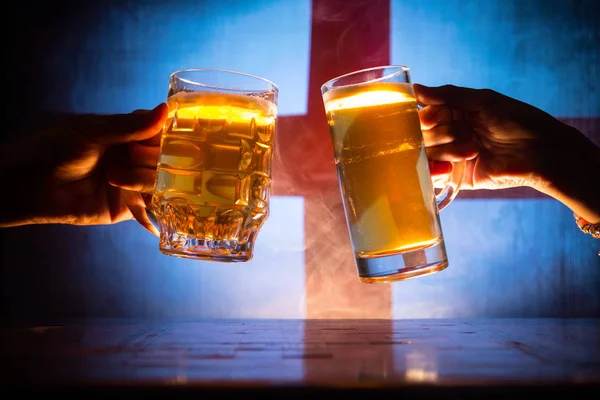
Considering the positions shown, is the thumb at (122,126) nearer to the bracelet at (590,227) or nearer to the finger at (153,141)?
the finger at (153,141)

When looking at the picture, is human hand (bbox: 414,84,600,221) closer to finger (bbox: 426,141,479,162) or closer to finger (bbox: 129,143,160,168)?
finger (bbox: 426,141,479,162)

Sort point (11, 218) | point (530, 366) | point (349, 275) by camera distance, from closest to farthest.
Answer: point (530, 366) → point (11, 218) → point (349, 275)

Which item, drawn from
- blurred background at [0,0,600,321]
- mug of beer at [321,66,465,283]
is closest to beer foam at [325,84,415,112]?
mug of beer at [321,66,465,283]

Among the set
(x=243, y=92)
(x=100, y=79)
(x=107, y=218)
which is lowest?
(x=107, y=218)

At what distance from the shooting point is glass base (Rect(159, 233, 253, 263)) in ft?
3.52

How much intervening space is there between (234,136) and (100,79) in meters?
1.08

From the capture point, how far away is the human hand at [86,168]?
1.27 metres

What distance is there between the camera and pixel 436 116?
1.33m

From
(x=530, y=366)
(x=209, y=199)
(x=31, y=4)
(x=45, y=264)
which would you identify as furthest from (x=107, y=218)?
(x=530, y=366)

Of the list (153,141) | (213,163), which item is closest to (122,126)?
(153,141)

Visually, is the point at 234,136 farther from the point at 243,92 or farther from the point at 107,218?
the point at 107,218

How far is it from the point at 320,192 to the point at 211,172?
Result: 2.60 feet

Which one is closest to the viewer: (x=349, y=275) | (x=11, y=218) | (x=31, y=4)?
(x=11, y=218)

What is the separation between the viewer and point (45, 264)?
1.88 m
